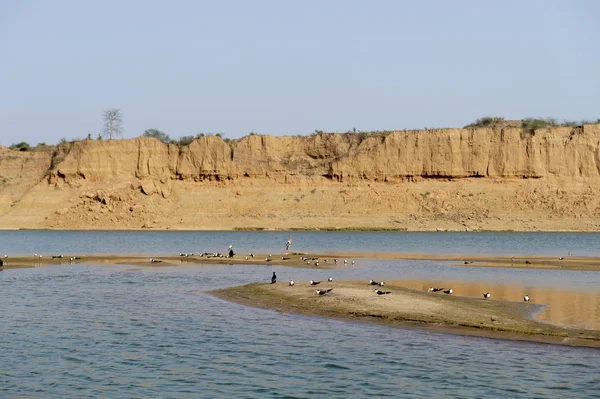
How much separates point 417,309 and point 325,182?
55.6 metres

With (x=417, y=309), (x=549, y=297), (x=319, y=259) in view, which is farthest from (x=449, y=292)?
(x=319, y=259)

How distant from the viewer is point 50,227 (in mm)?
69812

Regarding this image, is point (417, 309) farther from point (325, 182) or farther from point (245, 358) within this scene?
point (325, 182)

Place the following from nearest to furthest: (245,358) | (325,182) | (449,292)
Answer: (245,358)
(449,292)
(325,182)

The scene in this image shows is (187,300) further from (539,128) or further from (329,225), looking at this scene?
(539,128)

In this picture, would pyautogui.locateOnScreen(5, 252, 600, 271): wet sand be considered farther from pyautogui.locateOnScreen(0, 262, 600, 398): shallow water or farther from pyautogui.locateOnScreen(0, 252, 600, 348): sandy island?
pyautogui.locateOnScreen(0, 262, 600, 398): shallow water

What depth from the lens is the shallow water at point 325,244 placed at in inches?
1673

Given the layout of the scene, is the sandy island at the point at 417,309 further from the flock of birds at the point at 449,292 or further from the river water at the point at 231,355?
the river water at the point at 231,355

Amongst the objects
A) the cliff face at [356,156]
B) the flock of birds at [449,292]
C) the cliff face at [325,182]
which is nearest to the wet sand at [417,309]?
the flock of birds at [449,292]

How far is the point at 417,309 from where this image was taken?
1864cm

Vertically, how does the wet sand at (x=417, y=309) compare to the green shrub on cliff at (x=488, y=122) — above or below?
below

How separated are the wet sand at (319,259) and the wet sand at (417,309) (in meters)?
9.76

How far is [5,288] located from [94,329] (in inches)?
330

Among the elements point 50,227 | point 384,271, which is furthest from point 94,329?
point 50,227
